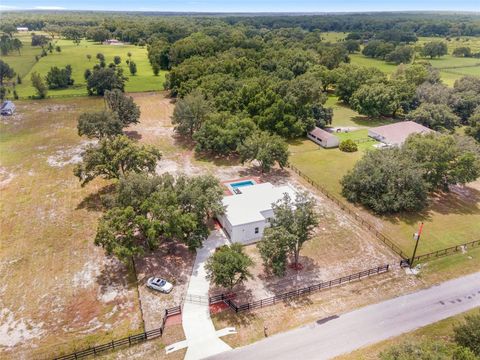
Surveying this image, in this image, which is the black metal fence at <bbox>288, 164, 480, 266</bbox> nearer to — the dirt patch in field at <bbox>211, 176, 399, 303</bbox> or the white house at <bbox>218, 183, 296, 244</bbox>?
the dirt patch in field at <bbox>211, 176, 399, 303</bbox>

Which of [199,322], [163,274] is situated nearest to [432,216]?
[199,322]

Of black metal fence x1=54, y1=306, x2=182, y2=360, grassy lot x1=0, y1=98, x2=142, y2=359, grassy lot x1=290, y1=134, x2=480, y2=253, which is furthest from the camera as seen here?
grassy lot x1=290, y1=134, x2=480, y2=253

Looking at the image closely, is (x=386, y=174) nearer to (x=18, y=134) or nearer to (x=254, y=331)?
(x=254, y=331)

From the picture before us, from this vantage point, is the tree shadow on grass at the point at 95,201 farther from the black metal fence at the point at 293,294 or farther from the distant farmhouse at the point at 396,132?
the distant farmhouse at the point at 396,132

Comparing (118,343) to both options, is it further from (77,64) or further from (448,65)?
(448,65)

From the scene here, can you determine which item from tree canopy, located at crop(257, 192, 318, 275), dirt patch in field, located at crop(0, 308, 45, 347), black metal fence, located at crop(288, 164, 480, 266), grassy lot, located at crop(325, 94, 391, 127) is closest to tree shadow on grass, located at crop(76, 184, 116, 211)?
dirt patch in field, located at crop(0, 308, 45, 347)

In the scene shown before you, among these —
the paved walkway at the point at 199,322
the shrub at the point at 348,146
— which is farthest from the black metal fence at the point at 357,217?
the paved walkway at the point at 199,322
